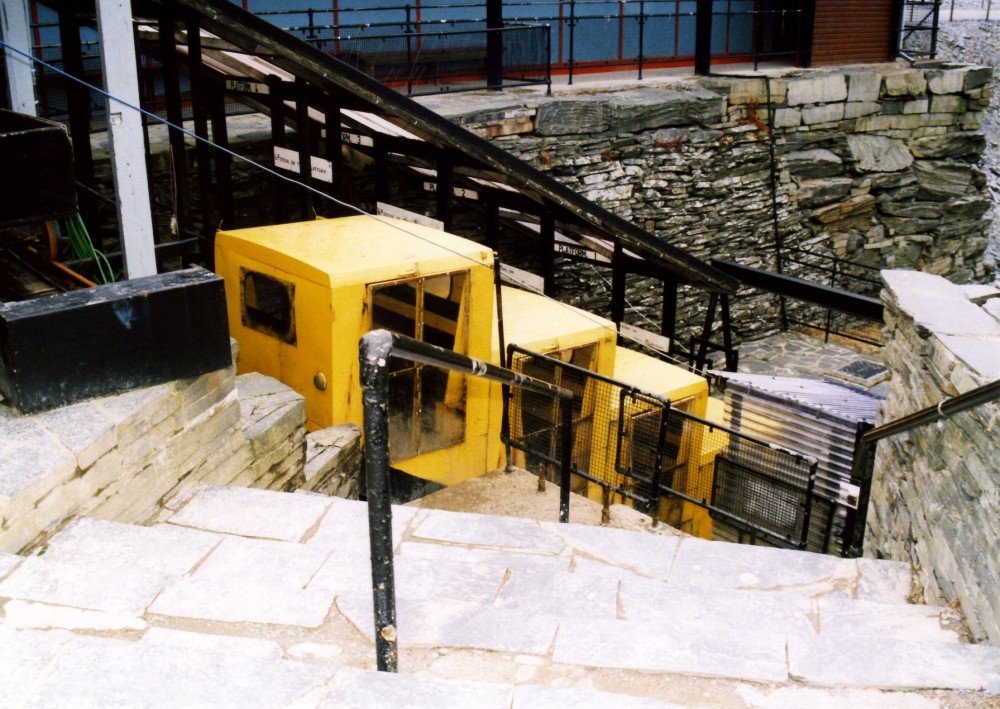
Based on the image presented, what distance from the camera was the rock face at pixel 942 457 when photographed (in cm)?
385

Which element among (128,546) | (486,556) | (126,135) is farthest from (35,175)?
(486,556)

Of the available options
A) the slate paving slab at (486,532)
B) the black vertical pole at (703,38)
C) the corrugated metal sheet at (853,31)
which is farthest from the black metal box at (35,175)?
the corrugated metal sheet at (853,31)

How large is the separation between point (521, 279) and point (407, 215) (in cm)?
135

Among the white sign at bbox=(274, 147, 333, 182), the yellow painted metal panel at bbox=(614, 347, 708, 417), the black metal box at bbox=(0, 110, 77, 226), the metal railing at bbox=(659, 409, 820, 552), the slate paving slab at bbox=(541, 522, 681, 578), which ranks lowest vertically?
the metal railing at bbox=(659, 409, 820, 552)

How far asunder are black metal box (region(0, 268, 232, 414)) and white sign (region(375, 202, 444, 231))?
15.1 feet

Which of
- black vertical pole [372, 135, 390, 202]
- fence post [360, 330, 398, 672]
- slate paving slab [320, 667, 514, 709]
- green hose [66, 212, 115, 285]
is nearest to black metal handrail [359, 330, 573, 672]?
fence post [360, 330, 398, 672]

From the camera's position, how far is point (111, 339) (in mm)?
4152

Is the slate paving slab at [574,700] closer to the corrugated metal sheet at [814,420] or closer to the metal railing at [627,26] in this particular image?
the corrugated metal sheet at [814,420]

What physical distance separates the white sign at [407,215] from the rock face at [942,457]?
4.61 meters

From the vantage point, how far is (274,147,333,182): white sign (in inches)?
354

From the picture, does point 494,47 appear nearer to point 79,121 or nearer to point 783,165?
point 783,165

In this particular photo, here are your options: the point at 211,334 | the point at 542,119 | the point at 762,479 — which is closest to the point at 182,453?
the point at 211,334

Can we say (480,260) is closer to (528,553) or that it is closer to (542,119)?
(528,553)

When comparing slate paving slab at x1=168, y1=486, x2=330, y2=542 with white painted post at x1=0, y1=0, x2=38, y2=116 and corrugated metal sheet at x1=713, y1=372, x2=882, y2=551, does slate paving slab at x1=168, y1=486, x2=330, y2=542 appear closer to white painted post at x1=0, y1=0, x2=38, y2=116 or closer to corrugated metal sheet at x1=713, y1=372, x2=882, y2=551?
white painted post at x1=0, y1=0, x2=38, y2=116
